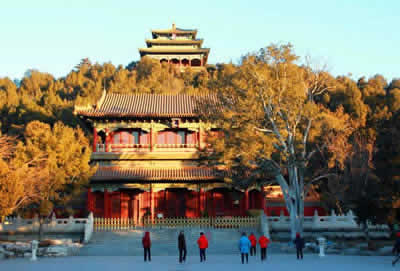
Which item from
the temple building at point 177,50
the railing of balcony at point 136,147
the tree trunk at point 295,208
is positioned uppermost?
the temple building at point 177,50

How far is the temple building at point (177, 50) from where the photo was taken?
8038cm

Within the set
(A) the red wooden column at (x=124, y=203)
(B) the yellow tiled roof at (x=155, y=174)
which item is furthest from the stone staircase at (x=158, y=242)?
(A) the red wooden column at (x=124, y=203)

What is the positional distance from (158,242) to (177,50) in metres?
59.0

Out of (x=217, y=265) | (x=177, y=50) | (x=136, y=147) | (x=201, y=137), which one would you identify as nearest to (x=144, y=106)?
(x=136, y=147)

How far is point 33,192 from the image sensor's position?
966 inches

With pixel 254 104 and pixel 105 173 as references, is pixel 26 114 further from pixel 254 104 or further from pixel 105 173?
pixel 254 104

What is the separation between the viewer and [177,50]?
80.6 meters

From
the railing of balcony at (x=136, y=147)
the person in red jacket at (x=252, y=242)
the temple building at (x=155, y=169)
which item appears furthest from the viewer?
the railing of balcony at (x=136, y=147)

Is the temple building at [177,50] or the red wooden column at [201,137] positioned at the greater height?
the temple building at [177,50]

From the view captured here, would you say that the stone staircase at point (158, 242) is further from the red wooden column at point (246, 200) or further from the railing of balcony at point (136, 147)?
the railing of balcony at point (136, 147)

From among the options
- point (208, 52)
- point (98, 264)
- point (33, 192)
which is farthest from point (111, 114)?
point (208, 52)

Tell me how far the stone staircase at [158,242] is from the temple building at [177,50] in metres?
55.0

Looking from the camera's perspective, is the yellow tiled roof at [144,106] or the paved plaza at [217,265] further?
the yellow tiled roof at [144,106]

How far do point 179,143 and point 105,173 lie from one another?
5623 millimetres
